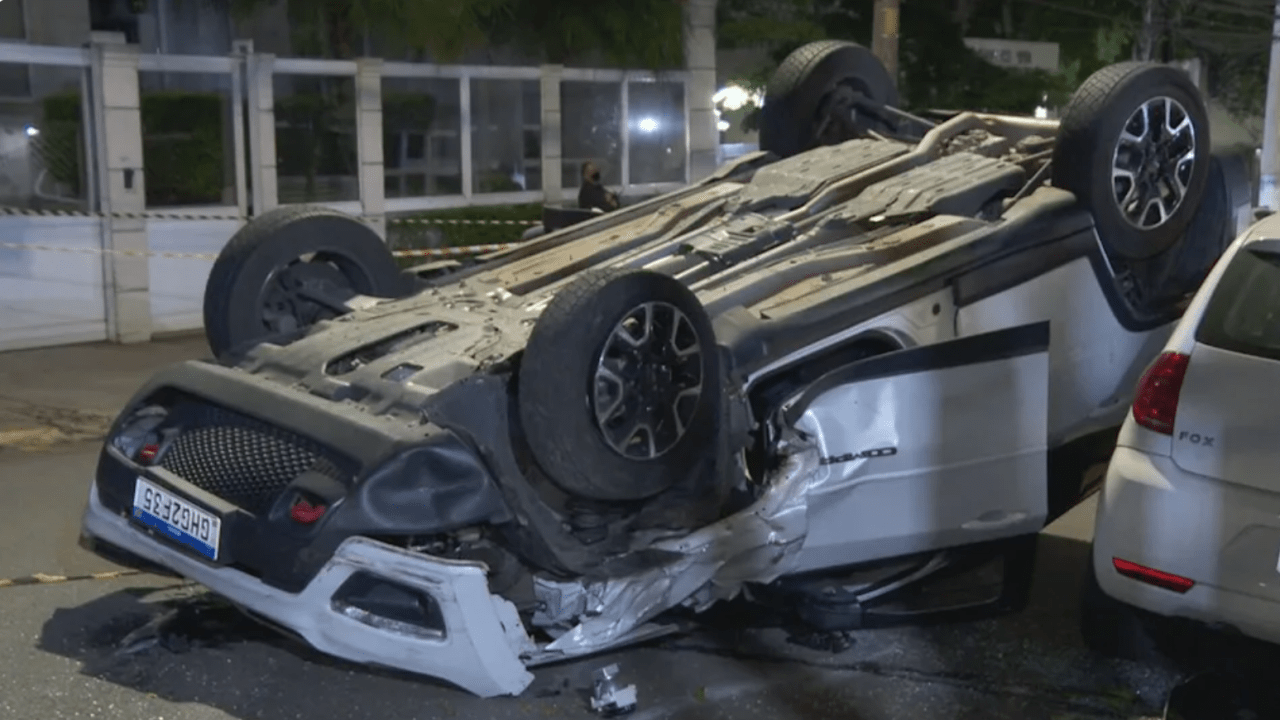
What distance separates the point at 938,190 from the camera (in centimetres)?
600

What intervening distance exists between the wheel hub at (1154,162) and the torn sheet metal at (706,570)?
2064 millimetres

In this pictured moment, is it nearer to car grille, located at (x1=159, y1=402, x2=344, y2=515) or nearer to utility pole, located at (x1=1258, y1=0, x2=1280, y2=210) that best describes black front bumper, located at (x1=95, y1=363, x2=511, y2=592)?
car grille, located at (x1=159, y1=402, x2=344, y2=515)

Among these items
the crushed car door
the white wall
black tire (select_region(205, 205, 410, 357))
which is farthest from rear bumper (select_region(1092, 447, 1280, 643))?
the white wall

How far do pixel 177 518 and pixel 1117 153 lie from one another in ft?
12.6

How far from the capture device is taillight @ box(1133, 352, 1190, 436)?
442cm

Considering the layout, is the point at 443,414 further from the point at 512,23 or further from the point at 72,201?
the point at 512,23

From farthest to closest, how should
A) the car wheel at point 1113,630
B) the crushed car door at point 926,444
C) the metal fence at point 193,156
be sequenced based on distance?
the metal fence at point 193,156 < the car wheel at point 1113,630 < the crushed car door at point 926,444

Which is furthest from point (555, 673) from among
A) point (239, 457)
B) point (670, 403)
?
point (239, 457)

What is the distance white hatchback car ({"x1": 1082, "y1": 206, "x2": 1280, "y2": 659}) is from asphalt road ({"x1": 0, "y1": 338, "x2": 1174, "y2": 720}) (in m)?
0.54

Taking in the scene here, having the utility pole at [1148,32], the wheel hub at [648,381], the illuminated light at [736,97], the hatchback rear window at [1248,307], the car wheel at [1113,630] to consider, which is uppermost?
the utility pole at [1148,32]

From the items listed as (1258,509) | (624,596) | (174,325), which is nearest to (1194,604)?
(1258,509)

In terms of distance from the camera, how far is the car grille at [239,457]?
456cm

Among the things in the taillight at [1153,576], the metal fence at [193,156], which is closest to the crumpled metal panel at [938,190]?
the taillight at [1153,576]

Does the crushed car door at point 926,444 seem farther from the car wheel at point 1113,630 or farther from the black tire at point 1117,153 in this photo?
the black tire at point 1117,153
